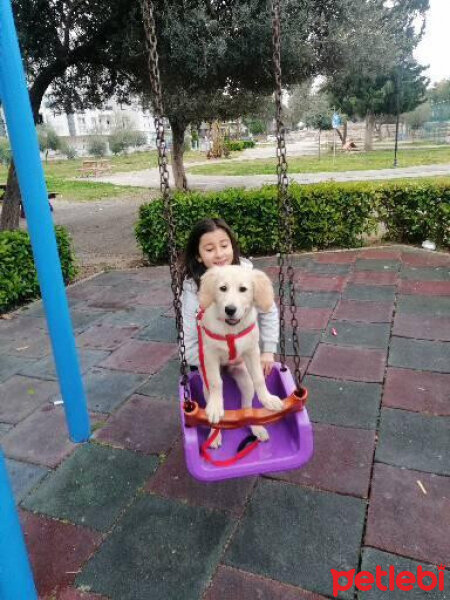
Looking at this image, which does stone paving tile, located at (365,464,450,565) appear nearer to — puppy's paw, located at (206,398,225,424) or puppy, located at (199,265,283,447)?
puppy, located at (199,265,283,447)

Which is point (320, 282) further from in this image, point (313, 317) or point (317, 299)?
point (313, 317)

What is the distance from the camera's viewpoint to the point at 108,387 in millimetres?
3654

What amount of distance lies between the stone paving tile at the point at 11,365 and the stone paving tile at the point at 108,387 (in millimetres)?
691

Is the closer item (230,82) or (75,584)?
(75,584)

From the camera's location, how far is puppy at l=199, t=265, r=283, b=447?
1.99m

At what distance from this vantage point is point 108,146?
46.7 m

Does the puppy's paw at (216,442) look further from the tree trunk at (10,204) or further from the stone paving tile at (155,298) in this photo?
the tree trunk at (10,204)

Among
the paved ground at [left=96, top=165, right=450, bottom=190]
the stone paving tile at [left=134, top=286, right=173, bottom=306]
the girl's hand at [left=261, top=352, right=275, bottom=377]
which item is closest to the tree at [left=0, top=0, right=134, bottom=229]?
the stone paving tile at [left=134, top=286, right=173, bottom=306]

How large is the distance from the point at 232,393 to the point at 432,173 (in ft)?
55.6

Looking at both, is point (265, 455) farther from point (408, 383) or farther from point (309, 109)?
point (309, 109)

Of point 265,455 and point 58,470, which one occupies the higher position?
point 265,455

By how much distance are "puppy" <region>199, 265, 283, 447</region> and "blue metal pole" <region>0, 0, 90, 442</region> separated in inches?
40.2

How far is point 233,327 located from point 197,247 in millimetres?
733

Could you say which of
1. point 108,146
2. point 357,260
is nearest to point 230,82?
point 357,260
